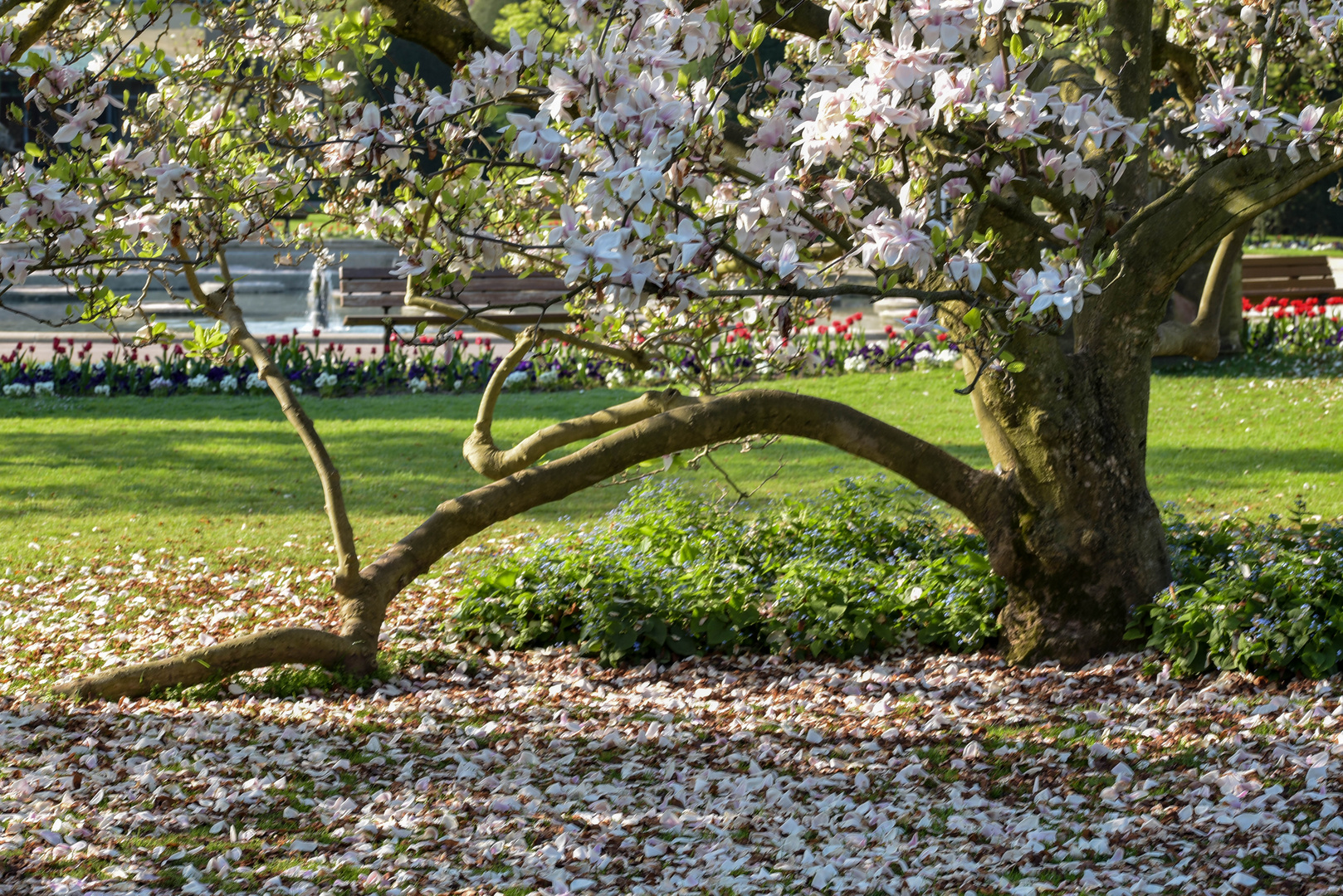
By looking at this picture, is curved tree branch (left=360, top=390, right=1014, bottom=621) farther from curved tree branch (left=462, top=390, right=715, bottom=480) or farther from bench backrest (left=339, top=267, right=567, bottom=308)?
bench backrest (left=339, top=267, right=567, bottom=308)

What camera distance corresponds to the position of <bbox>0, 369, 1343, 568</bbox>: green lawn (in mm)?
7059

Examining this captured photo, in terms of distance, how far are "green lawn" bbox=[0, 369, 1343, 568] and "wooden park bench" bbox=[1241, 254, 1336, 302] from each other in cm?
440

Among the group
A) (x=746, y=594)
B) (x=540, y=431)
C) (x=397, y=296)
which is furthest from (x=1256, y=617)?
(x=397, y=296)

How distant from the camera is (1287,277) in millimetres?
15016

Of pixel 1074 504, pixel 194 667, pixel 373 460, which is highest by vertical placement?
pixel 1074 504

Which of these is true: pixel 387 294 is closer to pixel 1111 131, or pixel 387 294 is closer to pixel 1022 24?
pixel 1022 24

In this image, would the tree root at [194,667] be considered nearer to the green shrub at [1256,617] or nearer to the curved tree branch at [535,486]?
the curved tree branch at [535,486]

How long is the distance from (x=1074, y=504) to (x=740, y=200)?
2.19 m

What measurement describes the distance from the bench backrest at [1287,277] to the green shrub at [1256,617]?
11197 millimetres

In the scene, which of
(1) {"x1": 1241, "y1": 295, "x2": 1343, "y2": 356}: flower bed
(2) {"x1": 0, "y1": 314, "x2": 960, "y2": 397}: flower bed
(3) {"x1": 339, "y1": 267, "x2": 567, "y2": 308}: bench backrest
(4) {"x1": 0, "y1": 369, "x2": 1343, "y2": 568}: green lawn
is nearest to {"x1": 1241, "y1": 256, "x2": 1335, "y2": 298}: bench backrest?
(1) {"x1": 1241, "y1": 295, "x2": 1343, "y2": 356}: flower bed

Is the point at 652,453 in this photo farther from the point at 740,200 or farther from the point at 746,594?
the point at 740,200

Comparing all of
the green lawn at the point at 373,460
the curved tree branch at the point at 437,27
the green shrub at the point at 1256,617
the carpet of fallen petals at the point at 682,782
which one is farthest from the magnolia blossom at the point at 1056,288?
the green lawn at the point at 373,460

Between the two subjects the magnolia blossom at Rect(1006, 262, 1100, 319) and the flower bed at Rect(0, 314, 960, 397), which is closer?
the magnolia blossom at Rect(1006, 262, 1100, 319)

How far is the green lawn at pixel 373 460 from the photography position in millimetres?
7059
